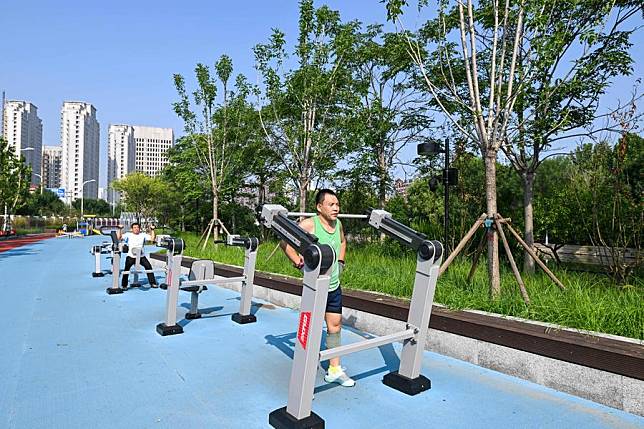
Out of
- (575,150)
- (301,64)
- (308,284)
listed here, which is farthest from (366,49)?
(308,284)

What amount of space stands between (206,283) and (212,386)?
7.32 feet

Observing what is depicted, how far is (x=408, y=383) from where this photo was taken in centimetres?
348

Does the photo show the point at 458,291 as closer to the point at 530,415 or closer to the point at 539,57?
the point at 530,415

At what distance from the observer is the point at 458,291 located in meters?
5.16

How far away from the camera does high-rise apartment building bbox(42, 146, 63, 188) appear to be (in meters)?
90.6

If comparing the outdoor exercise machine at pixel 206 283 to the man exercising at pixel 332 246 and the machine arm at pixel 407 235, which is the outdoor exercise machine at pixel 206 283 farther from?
the machine arm at pixel 407 235

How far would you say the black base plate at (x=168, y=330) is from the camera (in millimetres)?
5098

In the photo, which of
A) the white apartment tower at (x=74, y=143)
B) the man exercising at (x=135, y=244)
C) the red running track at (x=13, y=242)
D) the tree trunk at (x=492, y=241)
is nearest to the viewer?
the tree trunk at (x=492, y=241)

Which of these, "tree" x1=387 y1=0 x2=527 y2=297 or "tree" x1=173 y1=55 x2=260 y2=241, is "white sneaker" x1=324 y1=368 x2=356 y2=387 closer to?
"tree" x1=387 y1=0 x2=527 y2=297

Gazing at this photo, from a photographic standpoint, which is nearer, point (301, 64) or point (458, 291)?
point (458, 291)

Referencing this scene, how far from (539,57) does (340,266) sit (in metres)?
3.65

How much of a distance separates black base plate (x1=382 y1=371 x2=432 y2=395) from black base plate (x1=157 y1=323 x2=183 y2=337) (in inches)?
105

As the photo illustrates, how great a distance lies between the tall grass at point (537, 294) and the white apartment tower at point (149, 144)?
8083cm

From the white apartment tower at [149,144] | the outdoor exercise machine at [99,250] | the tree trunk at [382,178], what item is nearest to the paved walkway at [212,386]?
the outdoor exercise machine at [99,250]
